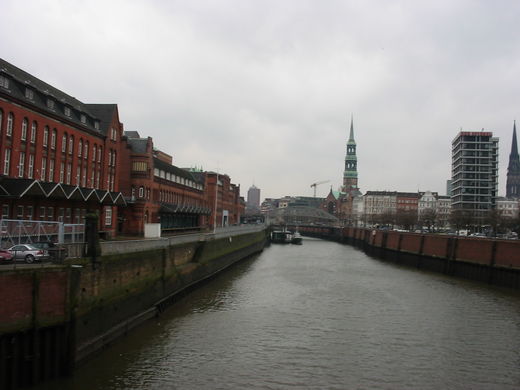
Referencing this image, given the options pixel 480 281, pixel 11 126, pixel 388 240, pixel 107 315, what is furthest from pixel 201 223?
pixel 107 315

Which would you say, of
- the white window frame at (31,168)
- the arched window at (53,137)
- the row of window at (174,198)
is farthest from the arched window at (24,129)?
the row of window at (174,198)

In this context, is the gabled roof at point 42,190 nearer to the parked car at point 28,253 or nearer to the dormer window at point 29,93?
the dormer window at point 29,93

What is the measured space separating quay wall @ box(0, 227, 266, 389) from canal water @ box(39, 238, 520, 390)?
83 centimetres

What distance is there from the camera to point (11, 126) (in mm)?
32438

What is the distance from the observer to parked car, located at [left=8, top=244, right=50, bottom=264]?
2077 cm

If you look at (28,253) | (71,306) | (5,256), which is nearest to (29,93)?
(28,253)

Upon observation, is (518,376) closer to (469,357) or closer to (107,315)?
(469,357)

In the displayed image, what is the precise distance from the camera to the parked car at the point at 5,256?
20048mm

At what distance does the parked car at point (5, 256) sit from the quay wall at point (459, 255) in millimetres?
42952

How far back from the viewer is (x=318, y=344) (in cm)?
2495

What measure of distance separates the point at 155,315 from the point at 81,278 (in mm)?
9683

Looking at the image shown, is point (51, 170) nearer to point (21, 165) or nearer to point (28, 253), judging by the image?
point (21, 165)

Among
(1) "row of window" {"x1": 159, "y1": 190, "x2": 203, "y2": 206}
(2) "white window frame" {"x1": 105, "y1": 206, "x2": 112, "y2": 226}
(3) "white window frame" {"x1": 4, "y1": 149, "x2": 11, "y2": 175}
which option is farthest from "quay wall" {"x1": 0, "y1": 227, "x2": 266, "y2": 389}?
(1) "row of window" {"x1": 159, "y1": 190, "x2": 203, "y2": 206}

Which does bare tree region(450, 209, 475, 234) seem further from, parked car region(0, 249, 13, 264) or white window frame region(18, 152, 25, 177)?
parked car region(0, 249, 13, 264)
